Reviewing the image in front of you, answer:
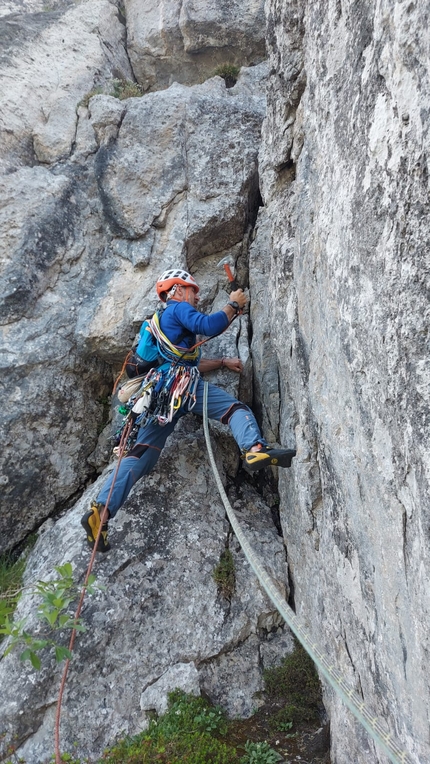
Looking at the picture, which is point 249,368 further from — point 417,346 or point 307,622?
point 417,346

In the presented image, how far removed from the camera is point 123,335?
22.7 feet

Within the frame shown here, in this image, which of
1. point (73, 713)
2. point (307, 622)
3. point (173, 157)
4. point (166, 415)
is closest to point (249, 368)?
point (166, 415)

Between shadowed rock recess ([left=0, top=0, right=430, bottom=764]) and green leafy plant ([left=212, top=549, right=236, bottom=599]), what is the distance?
0.09 metres

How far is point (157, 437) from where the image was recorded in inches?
228

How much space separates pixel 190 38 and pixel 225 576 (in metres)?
9.92

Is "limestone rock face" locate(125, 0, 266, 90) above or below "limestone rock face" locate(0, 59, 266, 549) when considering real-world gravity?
above

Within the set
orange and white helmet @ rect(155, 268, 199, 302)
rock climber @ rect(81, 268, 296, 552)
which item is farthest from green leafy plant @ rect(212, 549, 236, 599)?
orange and white helmet @ rect(155, 268, 199, 302)

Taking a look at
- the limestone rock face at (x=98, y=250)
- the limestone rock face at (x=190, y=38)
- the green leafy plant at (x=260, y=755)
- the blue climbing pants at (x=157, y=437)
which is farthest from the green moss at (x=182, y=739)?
the limestone rock face at (x=190, y=38)

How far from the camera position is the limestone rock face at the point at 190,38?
10.1 meters

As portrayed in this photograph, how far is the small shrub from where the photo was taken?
9.84 m

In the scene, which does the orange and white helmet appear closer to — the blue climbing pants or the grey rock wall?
the grey rock wall

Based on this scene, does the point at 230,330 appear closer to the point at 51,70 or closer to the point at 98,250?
the point at 98,250

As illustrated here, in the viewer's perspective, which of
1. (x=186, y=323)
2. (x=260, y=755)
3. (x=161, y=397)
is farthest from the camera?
(x=161, y=397)

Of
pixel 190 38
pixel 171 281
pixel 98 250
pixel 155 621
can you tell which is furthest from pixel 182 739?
pixel 190 38
